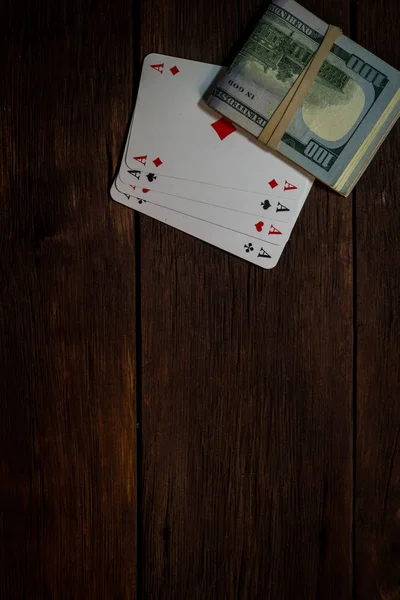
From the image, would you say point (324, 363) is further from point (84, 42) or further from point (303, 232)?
point (84, 42)

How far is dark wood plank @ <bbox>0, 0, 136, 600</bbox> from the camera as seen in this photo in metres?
0.94

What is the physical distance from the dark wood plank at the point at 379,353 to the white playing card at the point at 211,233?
0.14 m

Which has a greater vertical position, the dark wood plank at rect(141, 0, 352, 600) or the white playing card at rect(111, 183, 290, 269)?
the white playing card at rect(111, 183, 290, 269)

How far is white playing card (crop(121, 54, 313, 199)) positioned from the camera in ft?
3.06

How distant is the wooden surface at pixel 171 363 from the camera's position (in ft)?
3.10

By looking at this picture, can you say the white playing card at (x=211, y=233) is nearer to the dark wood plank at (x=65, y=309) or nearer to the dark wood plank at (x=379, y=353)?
the dark wood plank at (x=65, y=309)

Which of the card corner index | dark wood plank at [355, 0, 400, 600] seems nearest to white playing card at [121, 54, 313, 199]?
the card corner index

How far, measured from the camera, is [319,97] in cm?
93

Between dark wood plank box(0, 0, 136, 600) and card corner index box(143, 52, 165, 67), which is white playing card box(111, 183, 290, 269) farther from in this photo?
card corner index box(143, 52, 165, 67)

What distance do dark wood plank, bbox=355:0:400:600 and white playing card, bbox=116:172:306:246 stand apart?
131 mm

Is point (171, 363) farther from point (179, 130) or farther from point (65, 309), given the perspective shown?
point (179, 130)

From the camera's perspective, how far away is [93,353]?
0.95 metres

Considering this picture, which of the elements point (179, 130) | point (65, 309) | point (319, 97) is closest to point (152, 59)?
point (179, 130)

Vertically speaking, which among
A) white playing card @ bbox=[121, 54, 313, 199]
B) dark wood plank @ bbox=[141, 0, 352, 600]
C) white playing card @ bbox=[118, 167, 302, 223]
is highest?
white playing card @ bbox=[121, 54, 313, 199]
